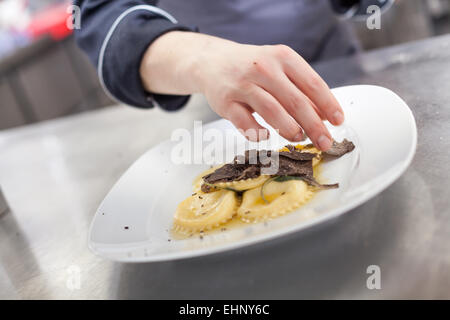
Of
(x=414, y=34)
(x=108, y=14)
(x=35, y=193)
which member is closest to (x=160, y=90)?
(x=108, y=14)

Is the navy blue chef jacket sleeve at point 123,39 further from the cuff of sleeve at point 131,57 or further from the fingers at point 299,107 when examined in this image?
the fingers at point 299,107

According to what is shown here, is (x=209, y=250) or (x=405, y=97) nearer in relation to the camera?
(x=209, y=250)

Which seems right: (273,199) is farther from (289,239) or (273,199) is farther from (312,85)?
(312,85)

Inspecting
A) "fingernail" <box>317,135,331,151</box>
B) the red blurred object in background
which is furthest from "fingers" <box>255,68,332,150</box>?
the red blurred object in background

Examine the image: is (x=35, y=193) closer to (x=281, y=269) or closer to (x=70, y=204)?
(x=70, y=204)

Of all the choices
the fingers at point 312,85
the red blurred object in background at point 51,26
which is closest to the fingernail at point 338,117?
the fingers at point 312,85

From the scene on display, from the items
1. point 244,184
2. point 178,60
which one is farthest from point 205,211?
point 178,60
